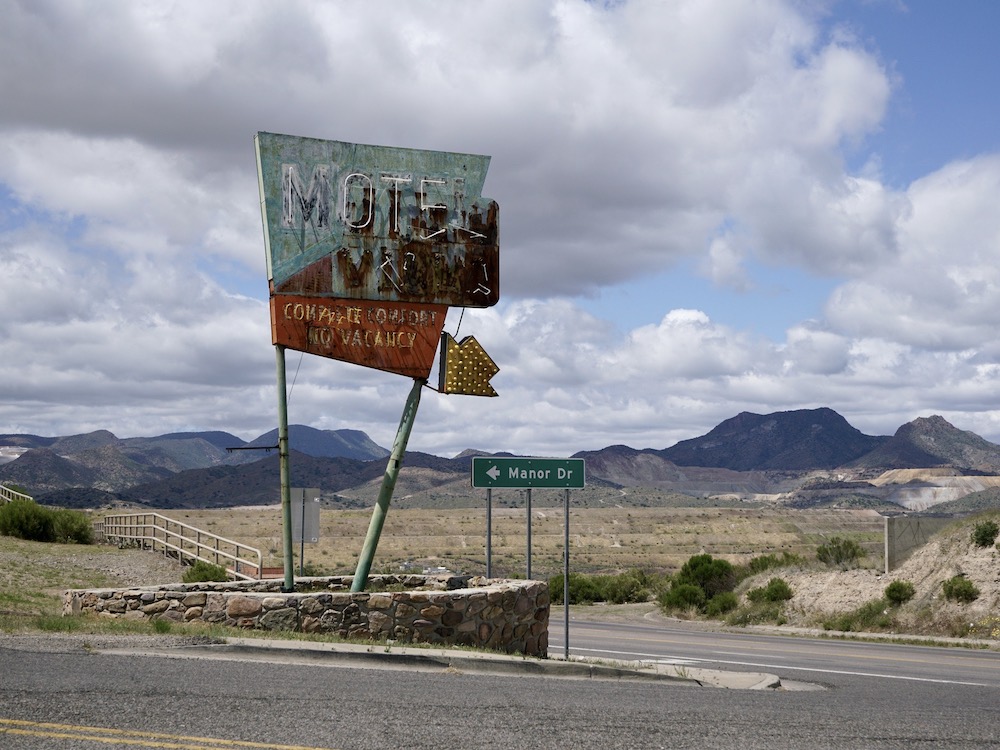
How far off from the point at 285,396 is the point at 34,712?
956cm

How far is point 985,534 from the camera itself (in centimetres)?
3012

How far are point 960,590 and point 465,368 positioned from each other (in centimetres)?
1665

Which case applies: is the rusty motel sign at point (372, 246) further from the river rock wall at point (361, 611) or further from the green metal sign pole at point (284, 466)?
the river rock wall at point (361, 611)

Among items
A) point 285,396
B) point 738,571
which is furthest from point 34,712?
point 738,571

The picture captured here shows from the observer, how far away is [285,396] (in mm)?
17953

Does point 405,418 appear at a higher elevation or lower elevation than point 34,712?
higher

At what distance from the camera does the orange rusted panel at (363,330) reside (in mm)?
17750

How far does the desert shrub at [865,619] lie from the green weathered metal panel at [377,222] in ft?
54.8

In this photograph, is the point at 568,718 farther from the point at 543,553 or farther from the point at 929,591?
the point at 543,553

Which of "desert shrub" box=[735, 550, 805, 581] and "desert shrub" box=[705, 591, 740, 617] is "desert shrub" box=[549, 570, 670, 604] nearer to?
"desert shrub" box=[735, 550, 805, 581]

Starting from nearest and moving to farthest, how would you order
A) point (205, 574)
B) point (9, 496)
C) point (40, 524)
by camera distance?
point (205, 574), point (40, 524), point (9, 496)

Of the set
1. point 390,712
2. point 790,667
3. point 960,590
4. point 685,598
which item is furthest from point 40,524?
point 390,712

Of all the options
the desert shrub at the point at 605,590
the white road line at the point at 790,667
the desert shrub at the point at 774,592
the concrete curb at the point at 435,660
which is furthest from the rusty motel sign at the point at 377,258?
the desert shrub at the point at 605,590

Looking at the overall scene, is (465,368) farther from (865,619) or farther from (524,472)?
(865,619)
